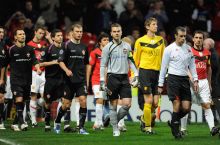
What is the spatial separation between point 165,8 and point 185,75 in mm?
13399

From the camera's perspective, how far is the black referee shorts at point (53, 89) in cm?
2094

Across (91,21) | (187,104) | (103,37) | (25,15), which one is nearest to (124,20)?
(91,21)

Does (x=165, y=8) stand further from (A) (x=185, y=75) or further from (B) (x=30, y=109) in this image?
(A) (x=185, y=75)

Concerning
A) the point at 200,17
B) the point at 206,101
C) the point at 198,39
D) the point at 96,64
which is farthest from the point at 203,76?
the point at 200,17

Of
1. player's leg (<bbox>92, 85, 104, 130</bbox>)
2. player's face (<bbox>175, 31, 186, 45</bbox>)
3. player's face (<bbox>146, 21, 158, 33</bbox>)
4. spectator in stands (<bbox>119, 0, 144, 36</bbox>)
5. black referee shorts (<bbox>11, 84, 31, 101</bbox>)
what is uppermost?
spectator in stands (<bbox>119, 0, 144, 36</bbox>)

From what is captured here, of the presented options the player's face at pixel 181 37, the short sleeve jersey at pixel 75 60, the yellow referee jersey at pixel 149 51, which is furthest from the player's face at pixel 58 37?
the player's face at pixel 181 37

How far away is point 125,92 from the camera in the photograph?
61.9ft

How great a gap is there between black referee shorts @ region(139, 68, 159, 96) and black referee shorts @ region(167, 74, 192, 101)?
2.06 m

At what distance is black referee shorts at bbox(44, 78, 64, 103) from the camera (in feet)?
68.7

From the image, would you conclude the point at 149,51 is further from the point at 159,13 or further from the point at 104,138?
the point at 159,13

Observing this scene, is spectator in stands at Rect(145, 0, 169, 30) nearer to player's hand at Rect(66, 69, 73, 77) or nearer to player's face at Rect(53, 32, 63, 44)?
player's face at Rect(53, 32, 63, 44)

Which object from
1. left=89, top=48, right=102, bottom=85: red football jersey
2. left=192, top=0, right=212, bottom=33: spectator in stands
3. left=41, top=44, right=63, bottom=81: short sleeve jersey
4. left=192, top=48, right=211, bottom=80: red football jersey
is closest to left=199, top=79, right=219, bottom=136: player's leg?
left=192, top=48, right=211, bottom=80: red football jersey

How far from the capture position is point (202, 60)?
20109mm

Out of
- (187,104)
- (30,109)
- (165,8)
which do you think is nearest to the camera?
(187,104)
